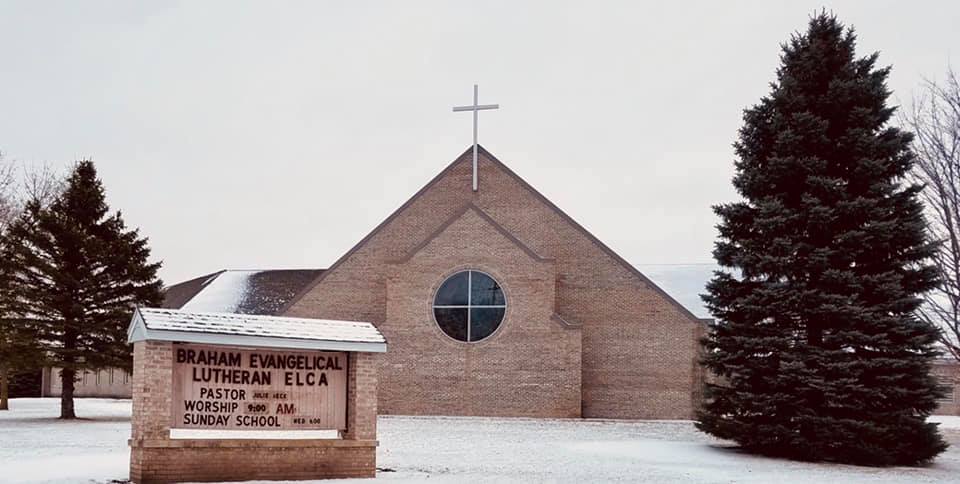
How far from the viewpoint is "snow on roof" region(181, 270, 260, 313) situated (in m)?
48.8

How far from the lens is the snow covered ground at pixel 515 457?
55.0 feet

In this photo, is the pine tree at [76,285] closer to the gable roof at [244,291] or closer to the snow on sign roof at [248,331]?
the gable roof at [244,291]

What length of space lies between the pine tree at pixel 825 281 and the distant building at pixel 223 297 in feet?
88.1

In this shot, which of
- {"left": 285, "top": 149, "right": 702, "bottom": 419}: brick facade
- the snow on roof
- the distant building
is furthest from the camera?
the distant building

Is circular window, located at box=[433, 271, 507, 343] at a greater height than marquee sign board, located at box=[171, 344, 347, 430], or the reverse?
circular window, located at box=[433, 271, 507, 343]

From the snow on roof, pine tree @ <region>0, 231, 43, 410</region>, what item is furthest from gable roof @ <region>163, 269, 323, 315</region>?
pine tree @ <region>0, 231, 43, 410</region>

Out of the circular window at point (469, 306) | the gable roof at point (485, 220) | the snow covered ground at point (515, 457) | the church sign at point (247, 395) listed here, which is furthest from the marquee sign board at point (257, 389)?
the gable roof at point (485, 220)

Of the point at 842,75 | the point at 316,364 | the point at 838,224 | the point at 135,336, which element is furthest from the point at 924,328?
the point at 135,336

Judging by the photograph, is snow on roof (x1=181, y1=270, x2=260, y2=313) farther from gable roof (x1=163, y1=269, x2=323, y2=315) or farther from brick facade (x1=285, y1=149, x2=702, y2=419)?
brick facade (x1=285, y1=149, x2=702, y2=419)

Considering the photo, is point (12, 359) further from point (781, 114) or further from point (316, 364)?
point (781, 114)

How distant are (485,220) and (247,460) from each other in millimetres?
23624

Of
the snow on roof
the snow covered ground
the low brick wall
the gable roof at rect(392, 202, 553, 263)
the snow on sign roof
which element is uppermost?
the gable roof at rect(392, 202, 553, 263)

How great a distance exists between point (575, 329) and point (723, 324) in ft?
48.1

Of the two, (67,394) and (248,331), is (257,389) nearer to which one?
(248,331)
